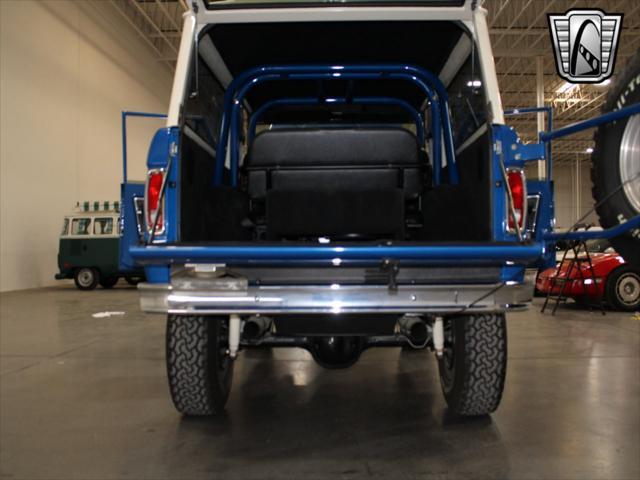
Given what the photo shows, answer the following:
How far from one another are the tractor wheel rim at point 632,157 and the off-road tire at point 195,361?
2.07 m

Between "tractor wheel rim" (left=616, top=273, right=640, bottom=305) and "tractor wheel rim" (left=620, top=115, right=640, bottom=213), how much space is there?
285 inches

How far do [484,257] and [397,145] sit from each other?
125cm

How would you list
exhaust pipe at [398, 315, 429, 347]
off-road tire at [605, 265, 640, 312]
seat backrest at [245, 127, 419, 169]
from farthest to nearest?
off-road tire at [605, 265, 640, 312] → seat backrest at [245, 127, 419, 169] → exhaust pipe at [398, 315, 429, 347]

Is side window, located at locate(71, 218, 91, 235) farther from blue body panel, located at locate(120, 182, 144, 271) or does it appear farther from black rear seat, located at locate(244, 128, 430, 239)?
blue body panel, located at locate(120, 182, 144, 271)

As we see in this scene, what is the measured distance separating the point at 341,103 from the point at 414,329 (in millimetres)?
2469

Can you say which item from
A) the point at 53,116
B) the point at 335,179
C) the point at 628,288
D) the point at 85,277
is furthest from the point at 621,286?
the point at 53,116

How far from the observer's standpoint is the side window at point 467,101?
2939 millimetres

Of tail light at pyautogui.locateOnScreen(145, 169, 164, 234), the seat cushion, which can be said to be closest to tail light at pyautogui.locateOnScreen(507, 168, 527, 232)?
the seat cushion

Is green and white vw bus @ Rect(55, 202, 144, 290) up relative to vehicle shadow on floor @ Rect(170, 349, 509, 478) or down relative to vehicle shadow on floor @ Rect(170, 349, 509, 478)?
up

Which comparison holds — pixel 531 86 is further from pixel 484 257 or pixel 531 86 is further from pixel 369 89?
pixel 484 257

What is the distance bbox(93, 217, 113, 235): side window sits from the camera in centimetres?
1321

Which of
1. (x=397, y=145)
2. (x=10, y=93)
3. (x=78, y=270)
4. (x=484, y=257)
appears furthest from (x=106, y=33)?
(x=484, y=257)

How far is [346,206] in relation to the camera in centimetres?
300

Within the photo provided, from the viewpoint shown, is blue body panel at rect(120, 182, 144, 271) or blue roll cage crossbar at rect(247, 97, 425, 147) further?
blue roll cage crossbar at rect(247, 97, 425, 147)
